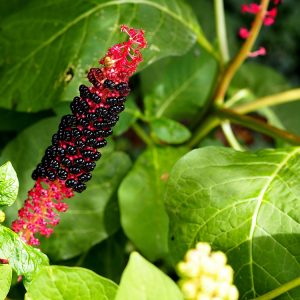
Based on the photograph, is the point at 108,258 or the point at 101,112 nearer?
the point at 101,112

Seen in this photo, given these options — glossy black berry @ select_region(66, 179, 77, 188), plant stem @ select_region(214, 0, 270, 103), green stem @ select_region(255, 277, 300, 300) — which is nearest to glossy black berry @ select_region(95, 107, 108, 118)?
glossy black berry @ select_region(66, 179, 77, 188)

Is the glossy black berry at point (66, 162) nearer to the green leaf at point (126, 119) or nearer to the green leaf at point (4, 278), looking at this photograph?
the green leaf at point (4, 278)

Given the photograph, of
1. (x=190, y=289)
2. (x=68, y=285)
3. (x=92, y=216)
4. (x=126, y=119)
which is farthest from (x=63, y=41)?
(x=190, y=289)

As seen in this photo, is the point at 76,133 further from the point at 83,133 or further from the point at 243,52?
the point at 243,52

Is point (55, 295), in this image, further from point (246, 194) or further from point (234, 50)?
point (234, 50)

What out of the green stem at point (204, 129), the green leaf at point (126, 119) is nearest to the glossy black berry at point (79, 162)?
the green leaf at point (126, 119)

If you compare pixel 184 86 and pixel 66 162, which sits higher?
pixel 66 162

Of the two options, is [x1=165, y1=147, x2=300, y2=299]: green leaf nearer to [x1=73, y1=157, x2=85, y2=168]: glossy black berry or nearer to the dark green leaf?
[x1=73, y1=157, x2=85, y2=168]: glossy black berry
